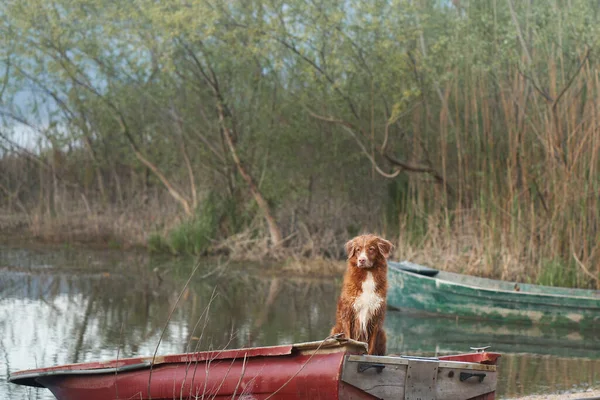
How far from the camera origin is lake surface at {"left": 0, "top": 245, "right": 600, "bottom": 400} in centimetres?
1015

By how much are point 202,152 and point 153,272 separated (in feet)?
13.1

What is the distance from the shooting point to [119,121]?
2270 centimetres

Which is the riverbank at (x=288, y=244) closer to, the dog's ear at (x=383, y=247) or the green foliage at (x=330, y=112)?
the green foliage at (x=330, y=112)

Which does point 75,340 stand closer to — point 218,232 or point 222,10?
point 222,10

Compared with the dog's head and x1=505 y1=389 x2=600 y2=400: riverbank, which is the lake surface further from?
the dog's head

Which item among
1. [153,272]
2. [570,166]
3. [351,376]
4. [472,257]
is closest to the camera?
[351,376]

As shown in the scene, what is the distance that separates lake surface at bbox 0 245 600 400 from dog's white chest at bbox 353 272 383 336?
1094mm

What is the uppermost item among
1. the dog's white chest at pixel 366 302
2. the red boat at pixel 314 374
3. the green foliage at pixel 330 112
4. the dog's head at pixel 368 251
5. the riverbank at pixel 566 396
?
the green foliage at pixel 330 112

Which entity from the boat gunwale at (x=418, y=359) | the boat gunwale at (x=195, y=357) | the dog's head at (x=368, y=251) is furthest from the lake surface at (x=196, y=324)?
the boat gunwale at (x=418, y=359)

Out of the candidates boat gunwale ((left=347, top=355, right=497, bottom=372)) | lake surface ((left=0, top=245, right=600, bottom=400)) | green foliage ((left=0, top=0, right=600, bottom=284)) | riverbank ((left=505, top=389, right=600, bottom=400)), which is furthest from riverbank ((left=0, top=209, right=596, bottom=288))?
boat gunwale ((left=347, top=355, right=497, bottom=372))

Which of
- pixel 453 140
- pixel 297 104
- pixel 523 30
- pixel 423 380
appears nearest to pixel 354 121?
pixel 297 104

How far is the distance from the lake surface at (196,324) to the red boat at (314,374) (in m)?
0.42

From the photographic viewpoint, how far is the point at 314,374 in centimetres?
645

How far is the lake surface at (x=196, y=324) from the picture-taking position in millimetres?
10148
